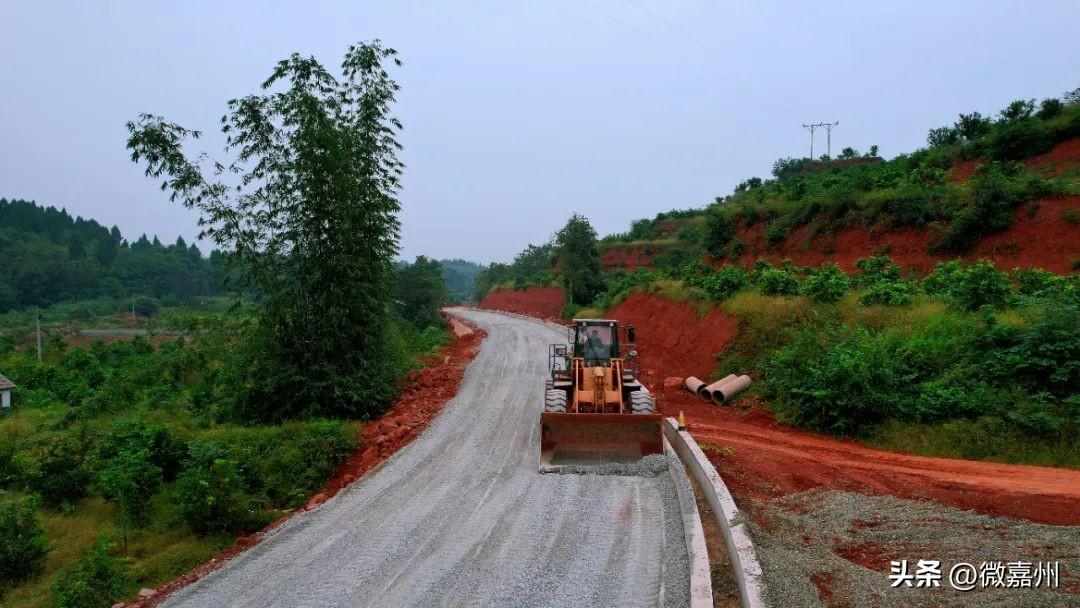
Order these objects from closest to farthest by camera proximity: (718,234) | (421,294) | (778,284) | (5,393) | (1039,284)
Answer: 1. (1039,284)
2. (778,284)
3. (5,393)
4. (718,234)
5. (421,294)

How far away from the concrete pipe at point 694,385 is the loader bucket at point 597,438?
7928 millimetres

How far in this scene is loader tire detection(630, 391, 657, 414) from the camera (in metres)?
13.2

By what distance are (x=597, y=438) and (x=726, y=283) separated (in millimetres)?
15192

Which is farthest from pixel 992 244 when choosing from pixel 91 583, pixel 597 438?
pixel 91 583

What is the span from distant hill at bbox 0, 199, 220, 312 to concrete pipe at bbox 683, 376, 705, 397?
270 feet

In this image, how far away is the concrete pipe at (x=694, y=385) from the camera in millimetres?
19964

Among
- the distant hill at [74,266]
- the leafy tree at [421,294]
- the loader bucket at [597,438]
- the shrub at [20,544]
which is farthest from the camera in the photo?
the distant hill at [74,266]

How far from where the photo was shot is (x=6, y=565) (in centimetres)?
1134

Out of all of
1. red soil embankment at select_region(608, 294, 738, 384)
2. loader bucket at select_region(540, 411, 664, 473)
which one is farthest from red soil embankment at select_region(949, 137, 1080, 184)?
loader bucket at select_region(540, 411, 664, 473)

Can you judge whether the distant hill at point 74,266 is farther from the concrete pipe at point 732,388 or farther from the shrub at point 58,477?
the concrete pipe at point 732,388

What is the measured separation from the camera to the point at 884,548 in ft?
24.4

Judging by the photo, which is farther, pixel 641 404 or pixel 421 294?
pixel 421 294

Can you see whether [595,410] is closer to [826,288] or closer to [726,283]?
[826,288]

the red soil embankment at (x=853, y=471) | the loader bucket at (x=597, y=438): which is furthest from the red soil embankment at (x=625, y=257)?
the loader bucket at (x=597, y=438)
